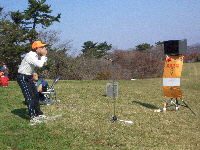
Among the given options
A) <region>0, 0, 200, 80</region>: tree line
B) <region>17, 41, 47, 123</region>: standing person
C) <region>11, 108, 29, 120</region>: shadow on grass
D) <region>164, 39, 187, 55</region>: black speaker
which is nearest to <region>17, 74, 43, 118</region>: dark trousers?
<region>17, 41, 47, 123</region>: standing person

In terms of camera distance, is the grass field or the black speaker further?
the black speaker

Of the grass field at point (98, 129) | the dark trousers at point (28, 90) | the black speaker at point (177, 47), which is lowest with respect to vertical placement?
the grass field at point (98, 129)

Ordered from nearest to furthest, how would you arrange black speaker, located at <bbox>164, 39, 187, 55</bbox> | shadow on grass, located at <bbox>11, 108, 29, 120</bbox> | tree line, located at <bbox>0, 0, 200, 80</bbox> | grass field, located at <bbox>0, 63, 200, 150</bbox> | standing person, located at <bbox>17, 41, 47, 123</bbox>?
grass field, located at <bbox>0, 63, 200, 150</bbox> < standing person, located at <bbox>17, 41, 47, 123</bbox> < shadow on grass, located at <bbox>11, 108, 29, 120</bbox> < black speaker, located at <bbox>164, 39, 187, 55</bbox> < tree line, located at <bbox>0, 0, 200, 80</bbox>

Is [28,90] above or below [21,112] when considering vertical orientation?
above

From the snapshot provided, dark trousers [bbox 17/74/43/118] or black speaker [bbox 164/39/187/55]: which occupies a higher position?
black speaker [bbox 164/39/187/55]

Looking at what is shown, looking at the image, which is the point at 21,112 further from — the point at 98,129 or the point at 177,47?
the point at 177,47

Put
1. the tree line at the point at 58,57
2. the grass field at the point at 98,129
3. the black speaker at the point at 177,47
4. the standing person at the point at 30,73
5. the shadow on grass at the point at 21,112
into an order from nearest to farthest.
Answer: the grass field at the point at 98,129, the standing person at the point at 30,73, the shadow on grass at the point at 21,112, the black speaker at the point at 177,47, the tree line at the point at 58,57

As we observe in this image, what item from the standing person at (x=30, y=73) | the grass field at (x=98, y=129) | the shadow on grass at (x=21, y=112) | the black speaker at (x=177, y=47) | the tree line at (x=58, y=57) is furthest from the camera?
the tree line at (x=58, y=57)

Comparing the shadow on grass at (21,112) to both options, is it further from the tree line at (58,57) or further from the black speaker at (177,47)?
the tree line at (58,57)

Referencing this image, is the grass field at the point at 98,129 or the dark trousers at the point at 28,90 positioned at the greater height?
the dark trousers at the point at 28,90

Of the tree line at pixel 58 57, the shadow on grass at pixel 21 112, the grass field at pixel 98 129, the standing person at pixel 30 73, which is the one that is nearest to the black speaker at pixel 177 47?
the grass field at pixel 98 129

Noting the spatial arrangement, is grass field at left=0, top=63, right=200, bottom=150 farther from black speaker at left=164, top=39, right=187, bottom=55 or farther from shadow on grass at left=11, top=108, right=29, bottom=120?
black speaker at left=164, top=39, right=187, bottom=55

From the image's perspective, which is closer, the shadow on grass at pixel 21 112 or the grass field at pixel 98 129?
the grass field at pixel 98 129

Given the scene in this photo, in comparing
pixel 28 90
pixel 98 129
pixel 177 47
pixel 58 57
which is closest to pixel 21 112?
pixel 28 90
